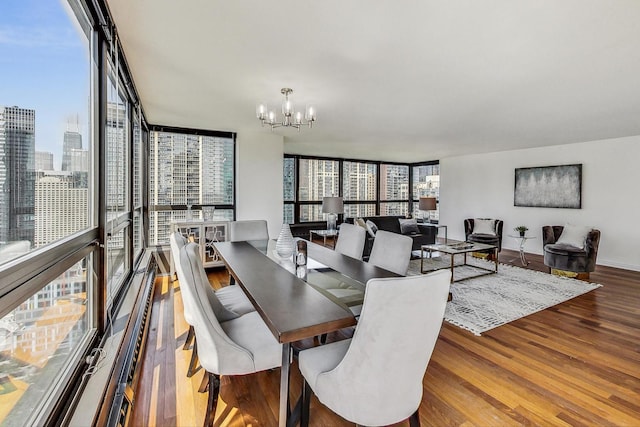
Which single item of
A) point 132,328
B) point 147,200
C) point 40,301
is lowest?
point 132,328

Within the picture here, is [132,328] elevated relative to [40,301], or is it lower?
lower

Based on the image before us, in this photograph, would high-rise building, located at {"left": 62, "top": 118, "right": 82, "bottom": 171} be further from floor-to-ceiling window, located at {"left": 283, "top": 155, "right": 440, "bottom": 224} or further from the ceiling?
floor-to-ceiling window, located at {"left": 283, "top": 155, "right": 440, "bottom": 224}

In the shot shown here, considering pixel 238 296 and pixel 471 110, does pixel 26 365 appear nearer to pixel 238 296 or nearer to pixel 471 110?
pixel 238 296

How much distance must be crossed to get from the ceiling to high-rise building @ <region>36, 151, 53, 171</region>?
1.14 meters

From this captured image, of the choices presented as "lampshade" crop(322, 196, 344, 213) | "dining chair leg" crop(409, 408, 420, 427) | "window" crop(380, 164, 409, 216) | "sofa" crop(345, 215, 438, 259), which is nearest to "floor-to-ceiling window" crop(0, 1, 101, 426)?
"dining chair leg" crop(409, 408, 420, 427)

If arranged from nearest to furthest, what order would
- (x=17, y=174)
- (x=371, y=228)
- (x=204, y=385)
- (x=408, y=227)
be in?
(x=17, y=174), (x=204, y=385), (x=371, y=228), (x=408, y=227)

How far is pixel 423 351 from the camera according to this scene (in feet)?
4.24

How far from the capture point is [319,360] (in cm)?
149

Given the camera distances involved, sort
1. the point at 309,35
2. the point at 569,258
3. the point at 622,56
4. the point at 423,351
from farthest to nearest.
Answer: the point at 569,258 → the point at 622,56 → the point at 309,35 → the point at 423,351

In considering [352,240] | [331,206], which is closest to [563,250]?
[352,240]

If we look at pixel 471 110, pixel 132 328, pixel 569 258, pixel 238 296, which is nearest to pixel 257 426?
pixel 238 296

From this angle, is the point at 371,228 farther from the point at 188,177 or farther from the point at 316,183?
the point at 188,177

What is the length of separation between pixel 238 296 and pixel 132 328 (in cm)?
75

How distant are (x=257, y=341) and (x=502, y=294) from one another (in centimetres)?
347
